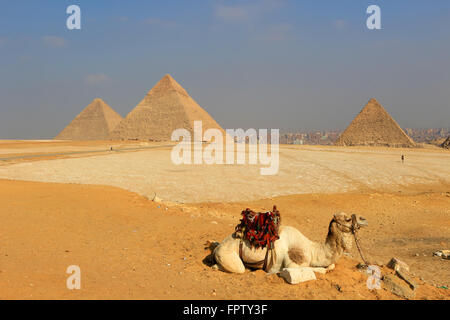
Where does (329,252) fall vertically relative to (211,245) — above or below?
above

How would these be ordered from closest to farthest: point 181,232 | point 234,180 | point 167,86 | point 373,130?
point 181,232, point 234,180, point 373,130, point 167,86

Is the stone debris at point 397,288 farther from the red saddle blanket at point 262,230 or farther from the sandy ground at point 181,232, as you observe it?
the red saddle blanket at point 262,230

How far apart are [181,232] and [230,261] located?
2779 millimetres

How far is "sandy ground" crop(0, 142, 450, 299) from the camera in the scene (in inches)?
175

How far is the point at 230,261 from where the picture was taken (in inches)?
197

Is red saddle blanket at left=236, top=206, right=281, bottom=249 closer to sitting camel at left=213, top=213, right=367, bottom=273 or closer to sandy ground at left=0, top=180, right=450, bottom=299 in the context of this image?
sitting camel at left=213, top=213, right=367, bottom=273

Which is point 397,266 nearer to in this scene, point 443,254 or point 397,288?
point 397,288

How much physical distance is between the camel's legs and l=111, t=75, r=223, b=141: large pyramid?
10288cm

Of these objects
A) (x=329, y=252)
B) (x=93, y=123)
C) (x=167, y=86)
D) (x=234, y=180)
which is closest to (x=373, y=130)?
(x=167, y=86)

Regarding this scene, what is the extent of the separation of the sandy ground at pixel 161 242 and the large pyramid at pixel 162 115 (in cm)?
9717

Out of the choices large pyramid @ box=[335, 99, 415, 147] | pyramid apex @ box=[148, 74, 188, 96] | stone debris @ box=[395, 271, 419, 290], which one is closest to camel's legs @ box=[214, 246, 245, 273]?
stone debris @ box=[395, 271, 419, 290]

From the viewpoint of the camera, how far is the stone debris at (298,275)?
15.0 feet

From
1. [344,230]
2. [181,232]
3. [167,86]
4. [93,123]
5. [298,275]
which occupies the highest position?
[167,86]

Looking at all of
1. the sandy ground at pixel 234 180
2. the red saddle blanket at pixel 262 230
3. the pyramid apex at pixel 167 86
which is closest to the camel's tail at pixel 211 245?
the red saddle blanket at pixel 262 230
